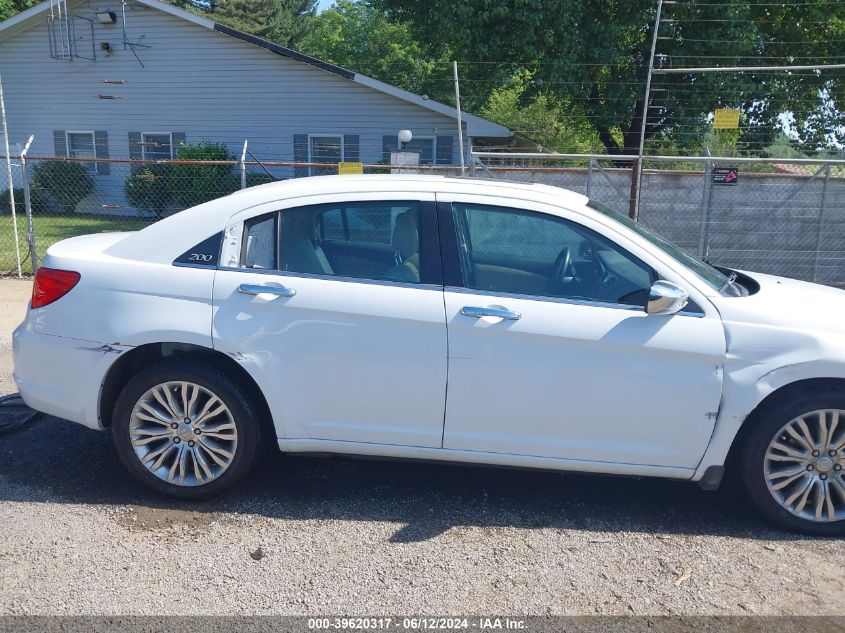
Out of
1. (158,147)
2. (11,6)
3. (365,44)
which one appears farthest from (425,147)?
(365,44)

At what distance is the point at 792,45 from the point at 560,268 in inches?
673

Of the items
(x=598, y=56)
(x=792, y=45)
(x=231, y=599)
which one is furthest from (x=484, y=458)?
(x=792, y=45)

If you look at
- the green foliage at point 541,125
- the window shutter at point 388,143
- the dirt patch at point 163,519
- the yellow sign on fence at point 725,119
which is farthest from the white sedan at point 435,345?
the green foliage at point 541,125

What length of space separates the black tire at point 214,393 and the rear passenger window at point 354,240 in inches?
27.7

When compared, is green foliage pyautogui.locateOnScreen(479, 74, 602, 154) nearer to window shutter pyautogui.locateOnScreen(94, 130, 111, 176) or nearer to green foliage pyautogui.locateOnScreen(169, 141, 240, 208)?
green foliage pyautogui.locateOnScreen(169, 141, 240, 208)

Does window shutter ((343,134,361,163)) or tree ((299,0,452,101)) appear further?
tree ((299,0,452,101))

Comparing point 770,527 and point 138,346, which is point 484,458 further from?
point 138,346

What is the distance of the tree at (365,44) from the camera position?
40656 millimetres

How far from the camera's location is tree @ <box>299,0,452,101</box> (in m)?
40.7

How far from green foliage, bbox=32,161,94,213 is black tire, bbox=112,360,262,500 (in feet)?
58.4

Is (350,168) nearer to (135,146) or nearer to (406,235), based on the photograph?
(406,235)

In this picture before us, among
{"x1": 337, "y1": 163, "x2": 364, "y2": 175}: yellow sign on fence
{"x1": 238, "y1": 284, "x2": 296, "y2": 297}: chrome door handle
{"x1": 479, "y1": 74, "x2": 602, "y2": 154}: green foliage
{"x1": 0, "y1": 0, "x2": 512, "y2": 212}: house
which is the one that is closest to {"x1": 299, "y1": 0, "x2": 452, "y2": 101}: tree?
{"x1": 479, "y1": 74, "x2": 602, "y2": 154}: green foliage

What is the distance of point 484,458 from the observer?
3.93 m

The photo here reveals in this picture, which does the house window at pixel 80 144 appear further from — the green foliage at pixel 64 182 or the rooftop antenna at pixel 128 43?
the rooftop antenna at pixel 128 43
